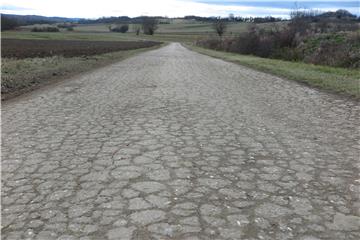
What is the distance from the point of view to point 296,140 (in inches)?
267

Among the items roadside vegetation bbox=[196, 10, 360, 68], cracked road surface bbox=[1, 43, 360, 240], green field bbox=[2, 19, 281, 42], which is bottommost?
cracked road surface bbox=[1, 43, 360, 240]

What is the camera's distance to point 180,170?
17.4 feet

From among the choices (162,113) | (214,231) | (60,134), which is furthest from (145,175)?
(162,113)

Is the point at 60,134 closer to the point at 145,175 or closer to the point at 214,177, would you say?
the point at 145,175

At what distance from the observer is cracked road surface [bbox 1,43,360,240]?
3.92m

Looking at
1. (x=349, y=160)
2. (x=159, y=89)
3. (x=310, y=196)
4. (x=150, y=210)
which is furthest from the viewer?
(x=159, y=89)

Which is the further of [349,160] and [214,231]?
[349,160]

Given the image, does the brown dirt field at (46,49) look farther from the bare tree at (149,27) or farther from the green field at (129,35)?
the bare tree at (149,27)

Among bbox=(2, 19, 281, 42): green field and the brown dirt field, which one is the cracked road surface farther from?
bbox=(2, 19, 281, 42): green field

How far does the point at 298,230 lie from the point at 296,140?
312cm

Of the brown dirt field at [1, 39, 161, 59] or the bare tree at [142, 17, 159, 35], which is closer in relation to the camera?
the brown dirt field at [1, 39, 161, 59]

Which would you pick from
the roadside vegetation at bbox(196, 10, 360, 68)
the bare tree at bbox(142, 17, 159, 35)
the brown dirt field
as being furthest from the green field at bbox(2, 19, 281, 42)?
the brown dirt field

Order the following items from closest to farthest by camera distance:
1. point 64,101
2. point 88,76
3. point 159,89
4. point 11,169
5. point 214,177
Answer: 1. point 214,177
2. point 11,169
3. point 64,101
4. point 159,89
5. point 88,76

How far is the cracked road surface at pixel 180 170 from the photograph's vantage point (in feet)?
12.9
